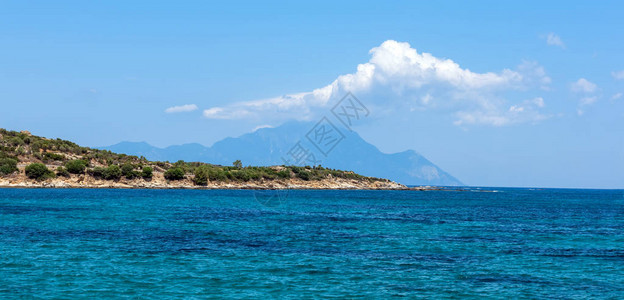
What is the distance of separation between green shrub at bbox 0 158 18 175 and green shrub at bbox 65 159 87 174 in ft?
39.9

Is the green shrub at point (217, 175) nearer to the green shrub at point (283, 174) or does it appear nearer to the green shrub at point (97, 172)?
the green shrub at point (283, 174)

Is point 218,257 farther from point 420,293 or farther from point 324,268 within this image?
point 420,293

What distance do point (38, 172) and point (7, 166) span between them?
697 centimetres

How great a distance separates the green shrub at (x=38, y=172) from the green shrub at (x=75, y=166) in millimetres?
4901

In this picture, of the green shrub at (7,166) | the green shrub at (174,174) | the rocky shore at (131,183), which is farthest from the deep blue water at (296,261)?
the green shrub at (174,174)

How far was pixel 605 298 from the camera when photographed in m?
23.6

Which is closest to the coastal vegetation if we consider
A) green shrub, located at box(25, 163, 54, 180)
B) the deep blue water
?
green shrub, located at box(25, 163, 54, 180)

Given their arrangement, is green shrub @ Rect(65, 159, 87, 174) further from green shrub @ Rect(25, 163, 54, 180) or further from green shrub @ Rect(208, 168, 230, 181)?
green shrub @ Rect(208, 168, 230, 181)

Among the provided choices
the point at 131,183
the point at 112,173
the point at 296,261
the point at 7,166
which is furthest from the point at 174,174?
the point at 296,261

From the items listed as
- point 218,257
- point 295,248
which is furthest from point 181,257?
point 295,248

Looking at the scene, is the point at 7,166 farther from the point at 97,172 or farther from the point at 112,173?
the point at 112,173

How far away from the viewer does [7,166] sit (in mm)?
126312

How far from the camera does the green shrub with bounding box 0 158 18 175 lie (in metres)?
126

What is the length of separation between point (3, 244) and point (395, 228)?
34.8 m
